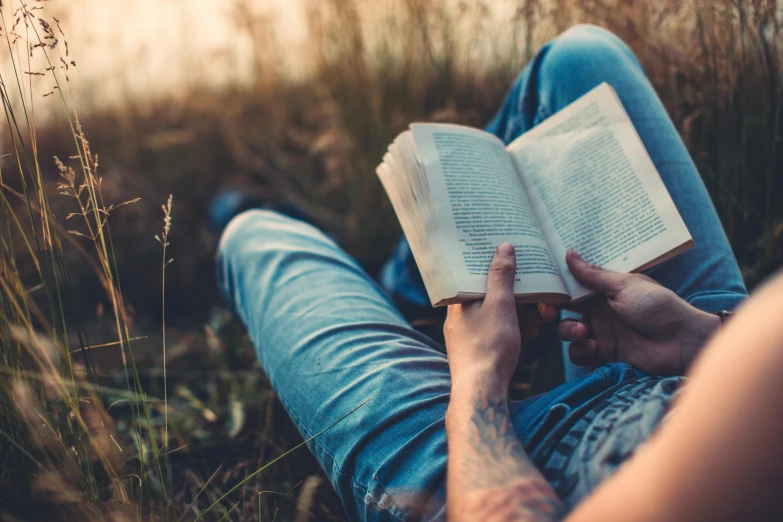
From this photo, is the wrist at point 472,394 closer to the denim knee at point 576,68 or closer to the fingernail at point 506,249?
the fingernail at point 506,249

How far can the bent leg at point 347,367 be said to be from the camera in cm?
72

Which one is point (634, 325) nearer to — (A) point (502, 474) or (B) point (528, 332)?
(B) point (528, 332)

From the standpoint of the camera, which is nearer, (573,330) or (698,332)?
(698,332)

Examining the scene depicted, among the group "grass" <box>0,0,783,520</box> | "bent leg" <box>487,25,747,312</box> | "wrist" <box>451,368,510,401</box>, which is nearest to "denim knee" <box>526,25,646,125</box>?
"bent leg" <box>487,25,747,312</box>

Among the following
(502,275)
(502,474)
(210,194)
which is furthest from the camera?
(210,194)

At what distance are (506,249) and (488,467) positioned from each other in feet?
1.16

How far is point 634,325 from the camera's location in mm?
830

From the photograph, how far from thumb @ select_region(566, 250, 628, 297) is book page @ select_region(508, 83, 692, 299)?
0.02m

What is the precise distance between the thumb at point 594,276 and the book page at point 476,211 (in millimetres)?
34

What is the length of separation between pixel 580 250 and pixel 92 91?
214 cm

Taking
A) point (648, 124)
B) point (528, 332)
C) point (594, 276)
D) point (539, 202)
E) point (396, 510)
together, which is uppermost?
point (648, 124)

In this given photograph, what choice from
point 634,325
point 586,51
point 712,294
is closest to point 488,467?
point 634,325

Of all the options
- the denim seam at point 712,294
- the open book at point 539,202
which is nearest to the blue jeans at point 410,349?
the denim seam at point 712,294

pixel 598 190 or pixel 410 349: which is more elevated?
pixel 598 190
